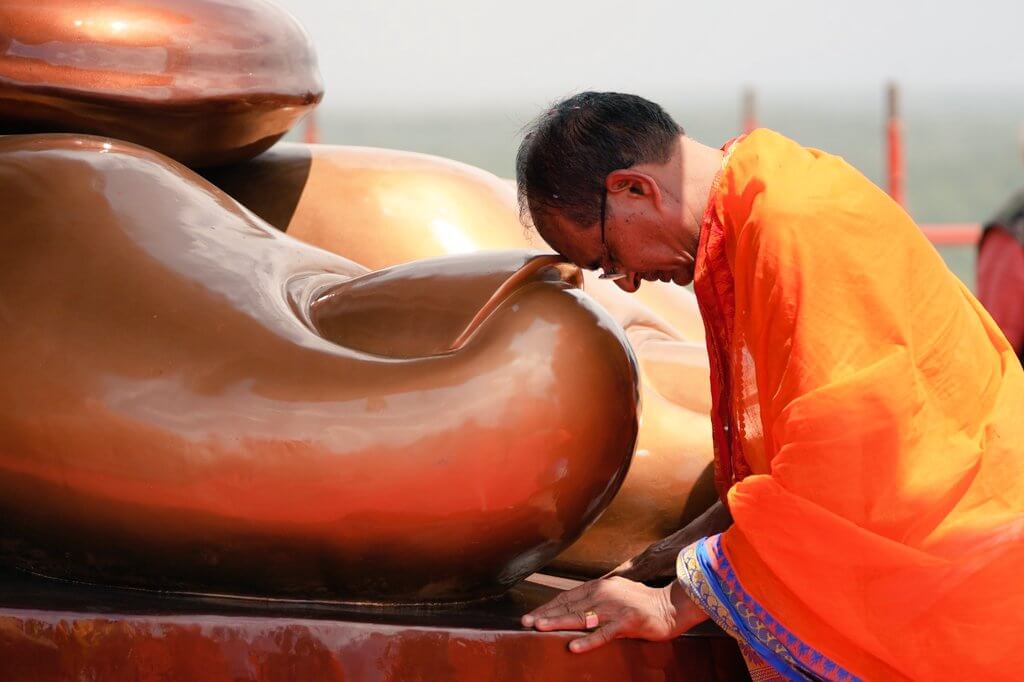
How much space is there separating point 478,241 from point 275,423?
29.4 inches

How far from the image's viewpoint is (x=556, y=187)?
1.71 meters

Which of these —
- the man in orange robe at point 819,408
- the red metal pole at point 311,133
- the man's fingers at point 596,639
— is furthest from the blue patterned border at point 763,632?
the red metal pole at point 311,133

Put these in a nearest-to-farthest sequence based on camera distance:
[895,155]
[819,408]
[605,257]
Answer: [819,408] < [605,257] < [895,155]

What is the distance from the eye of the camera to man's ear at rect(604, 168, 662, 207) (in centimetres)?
167

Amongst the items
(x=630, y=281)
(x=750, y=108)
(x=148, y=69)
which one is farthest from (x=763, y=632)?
(x=750, y=108)

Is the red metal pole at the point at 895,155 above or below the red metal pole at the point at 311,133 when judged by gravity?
above

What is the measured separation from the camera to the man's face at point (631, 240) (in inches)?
66.4

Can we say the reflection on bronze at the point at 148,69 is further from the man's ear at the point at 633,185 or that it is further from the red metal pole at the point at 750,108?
the red metal pole at the point at 750,108

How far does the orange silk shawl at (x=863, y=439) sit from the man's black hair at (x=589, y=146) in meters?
0.10

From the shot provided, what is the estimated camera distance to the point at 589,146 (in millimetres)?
1686

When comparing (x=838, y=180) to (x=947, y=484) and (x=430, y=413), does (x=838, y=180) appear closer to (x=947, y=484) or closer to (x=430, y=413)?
(x=947, y=484)

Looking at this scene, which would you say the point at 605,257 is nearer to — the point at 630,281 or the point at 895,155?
the point at 630,281

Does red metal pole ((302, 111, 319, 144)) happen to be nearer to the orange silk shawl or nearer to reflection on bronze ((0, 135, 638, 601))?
reflection on bronze ((0, 135, 638, 601))

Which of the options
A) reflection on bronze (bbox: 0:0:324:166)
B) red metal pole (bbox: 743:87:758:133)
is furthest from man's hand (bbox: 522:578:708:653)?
red metal pole (bbox: 743:87:758:133)
